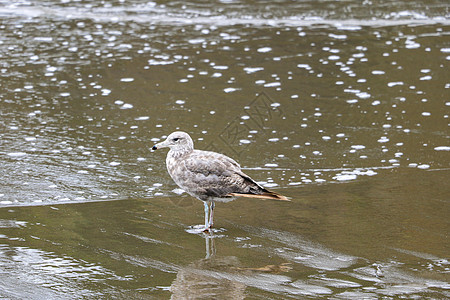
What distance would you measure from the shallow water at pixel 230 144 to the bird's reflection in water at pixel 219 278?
21 millimetres

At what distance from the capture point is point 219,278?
552cm

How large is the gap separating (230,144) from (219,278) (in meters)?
3.61

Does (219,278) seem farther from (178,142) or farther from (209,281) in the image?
(178,142)

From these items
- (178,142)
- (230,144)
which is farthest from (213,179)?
(230,144)

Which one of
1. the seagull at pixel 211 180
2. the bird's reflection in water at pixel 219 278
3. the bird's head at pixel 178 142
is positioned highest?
the bird's head at pixel 178 142

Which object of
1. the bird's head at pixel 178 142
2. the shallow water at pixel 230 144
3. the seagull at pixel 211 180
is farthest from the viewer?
the bird's head at pixel 178 142

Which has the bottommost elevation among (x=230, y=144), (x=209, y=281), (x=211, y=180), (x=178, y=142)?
(x=230, y=144)

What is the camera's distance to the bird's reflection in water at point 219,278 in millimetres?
5219

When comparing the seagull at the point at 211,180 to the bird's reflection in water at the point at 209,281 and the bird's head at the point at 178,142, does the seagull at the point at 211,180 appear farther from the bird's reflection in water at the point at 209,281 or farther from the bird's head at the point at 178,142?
the bird's reflection in water at the point at 209,281

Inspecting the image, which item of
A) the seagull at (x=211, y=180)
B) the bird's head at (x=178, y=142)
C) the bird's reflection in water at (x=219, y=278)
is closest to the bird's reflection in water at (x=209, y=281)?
the bird's reflection in water at (x=219, y=278)

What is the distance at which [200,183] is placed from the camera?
21.8 ft

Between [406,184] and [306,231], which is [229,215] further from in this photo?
[406,184]

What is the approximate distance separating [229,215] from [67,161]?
7.67 feet

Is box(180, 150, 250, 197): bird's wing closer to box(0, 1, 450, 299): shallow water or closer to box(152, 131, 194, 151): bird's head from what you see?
box(152, 131, 194, 151): bird's head
